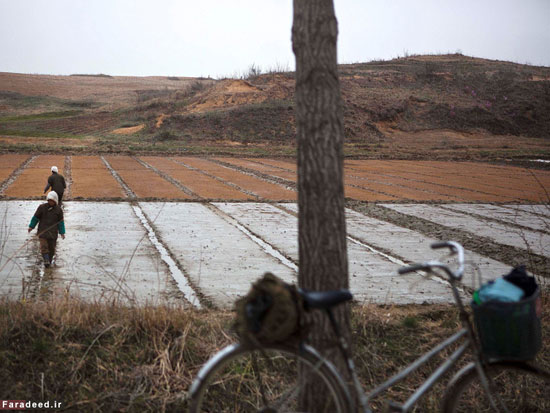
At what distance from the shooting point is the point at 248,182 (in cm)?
1856

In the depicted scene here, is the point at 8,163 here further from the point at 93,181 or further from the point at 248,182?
the point at 248,182

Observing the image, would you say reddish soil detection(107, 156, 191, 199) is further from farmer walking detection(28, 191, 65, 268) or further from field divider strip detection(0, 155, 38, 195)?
farmer walking detection(28, 191, 65, 268)

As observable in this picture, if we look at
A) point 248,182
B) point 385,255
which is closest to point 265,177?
point 248,182

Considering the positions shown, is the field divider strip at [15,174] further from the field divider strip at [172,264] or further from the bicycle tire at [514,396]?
the bicycle tire at [514,396]

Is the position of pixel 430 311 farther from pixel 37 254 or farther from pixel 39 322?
pixel 37 254

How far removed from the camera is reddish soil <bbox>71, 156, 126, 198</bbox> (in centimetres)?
1508

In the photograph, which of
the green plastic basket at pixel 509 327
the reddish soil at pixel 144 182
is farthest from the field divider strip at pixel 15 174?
the green plastic basket at pixel 509 327

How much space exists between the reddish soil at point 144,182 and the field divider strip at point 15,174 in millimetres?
2952

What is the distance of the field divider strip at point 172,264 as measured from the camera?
7.00 m

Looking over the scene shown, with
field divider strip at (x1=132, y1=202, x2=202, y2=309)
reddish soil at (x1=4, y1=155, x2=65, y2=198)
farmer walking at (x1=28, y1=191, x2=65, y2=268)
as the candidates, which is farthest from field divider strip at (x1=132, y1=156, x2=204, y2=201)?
farmer walking at (x1=28, y1=191, x2=65, y2=268)

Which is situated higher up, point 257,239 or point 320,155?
point 320,155

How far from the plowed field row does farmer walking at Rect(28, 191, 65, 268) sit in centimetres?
614

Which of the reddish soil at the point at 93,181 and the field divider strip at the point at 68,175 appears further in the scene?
the reddish soil at the point at 93,181

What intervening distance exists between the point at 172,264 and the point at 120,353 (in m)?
4.11
